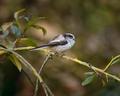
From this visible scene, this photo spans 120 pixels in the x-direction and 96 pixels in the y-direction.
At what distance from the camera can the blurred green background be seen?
11.9 feet

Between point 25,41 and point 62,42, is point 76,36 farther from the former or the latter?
point 25,41

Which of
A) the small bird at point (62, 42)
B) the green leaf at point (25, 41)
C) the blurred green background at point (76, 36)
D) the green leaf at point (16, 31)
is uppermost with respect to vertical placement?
the green leaf at point (25, 41)

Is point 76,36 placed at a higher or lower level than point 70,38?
lower

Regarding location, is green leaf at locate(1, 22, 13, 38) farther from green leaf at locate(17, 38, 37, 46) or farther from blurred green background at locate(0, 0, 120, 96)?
blurred green background at locate(0, 0, 120, 96)

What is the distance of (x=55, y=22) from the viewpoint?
4.02 metres

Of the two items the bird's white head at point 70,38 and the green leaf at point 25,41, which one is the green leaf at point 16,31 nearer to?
the green leaf at point 25,41

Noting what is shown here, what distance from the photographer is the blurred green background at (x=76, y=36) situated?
143 inches

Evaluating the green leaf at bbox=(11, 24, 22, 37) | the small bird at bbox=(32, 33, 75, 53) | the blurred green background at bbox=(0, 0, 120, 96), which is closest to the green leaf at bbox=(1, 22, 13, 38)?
the green leaf at bbox=(11, 24, 22, 37)

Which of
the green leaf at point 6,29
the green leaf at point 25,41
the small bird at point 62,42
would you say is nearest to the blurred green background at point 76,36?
the small bird at point 62,42

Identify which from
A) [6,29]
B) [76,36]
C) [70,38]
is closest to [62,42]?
[70,38]

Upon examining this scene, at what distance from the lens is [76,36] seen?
3686mm

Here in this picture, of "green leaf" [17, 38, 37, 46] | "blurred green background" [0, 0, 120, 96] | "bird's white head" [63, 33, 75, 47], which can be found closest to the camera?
"green leaf" [17, 38, 37, 46]

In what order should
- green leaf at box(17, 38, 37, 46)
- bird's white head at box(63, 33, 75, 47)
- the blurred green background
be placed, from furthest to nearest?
1. the blurred green background
2. bird's white head at box(63, 33, 75, 47)
3. green leaf at box(17, 38, 37, 46)

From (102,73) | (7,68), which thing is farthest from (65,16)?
(102,73)
